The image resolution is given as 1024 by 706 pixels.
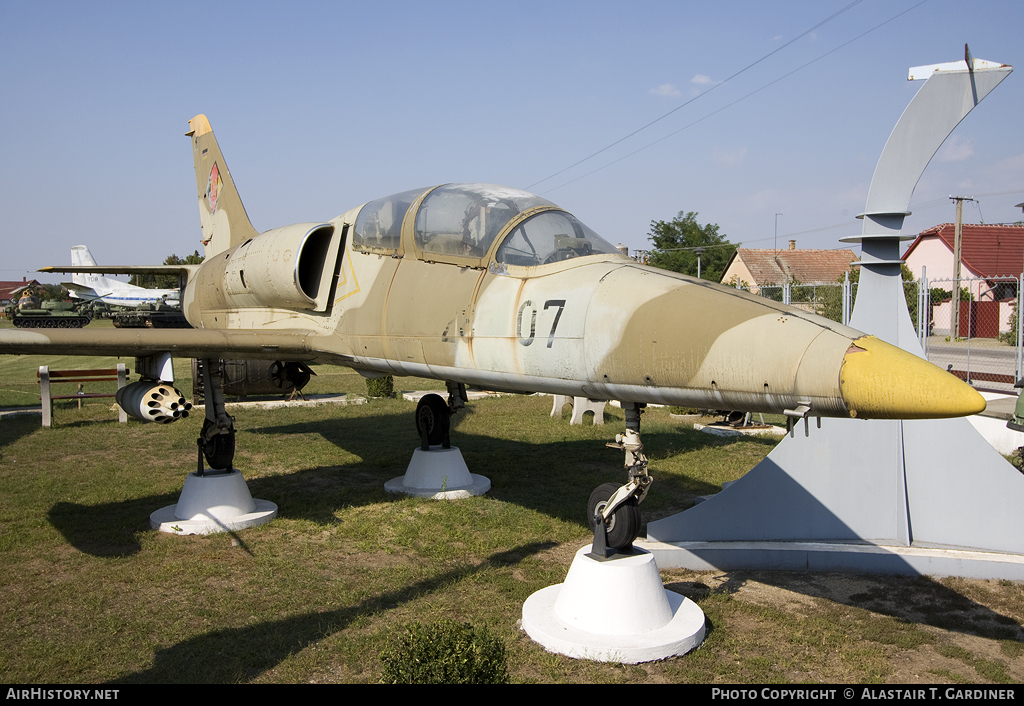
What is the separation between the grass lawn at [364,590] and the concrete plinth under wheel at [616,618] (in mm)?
105

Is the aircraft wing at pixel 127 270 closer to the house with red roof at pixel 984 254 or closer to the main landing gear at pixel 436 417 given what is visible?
the main landing gear at pixel 436 417

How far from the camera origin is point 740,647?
511 cm

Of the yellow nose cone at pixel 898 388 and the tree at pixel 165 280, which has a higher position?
the tree at pixel 165 280

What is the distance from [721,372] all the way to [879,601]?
10.2 feet

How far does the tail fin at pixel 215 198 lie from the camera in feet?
41.3

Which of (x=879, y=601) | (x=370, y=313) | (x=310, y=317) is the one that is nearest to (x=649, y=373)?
(x=879, y=601)

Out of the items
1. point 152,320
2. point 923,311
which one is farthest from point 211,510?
point 152,320

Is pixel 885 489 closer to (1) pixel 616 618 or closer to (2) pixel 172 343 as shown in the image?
(1) pixel 616 618

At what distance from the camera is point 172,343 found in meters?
7.71

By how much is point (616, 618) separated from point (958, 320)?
957 inches

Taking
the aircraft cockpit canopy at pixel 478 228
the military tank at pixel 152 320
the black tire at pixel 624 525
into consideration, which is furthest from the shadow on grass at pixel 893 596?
the military tank at pixel 152 320

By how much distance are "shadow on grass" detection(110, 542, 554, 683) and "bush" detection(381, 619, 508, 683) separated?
1.44 m

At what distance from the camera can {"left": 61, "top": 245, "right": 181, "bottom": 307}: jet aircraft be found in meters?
56.2

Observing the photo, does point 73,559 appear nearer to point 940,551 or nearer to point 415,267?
point 415,267
